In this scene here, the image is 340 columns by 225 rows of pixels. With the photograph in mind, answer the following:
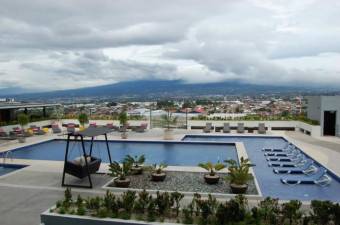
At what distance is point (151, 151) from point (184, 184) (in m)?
7.19

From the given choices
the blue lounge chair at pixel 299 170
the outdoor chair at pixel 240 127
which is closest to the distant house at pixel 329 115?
the outdoor chair at pixel 240 127

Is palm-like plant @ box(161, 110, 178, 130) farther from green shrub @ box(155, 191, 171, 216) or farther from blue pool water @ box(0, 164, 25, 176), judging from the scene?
green shrub @ box(155, 191, 171, 216)

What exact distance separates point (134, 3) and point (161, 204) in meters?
9.31

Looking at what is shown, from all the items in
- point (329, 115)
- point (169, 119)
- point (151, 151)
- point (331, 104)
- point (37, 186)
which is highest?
point (331, 104)

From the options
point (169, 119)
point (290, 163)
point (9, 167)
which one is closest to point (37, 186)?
point (9, 167)

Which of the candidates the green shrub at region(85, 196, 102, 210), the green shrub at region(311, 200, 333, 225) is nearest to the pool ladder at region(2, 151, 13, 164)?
the green shrub at region(85, 196, 102, 210)

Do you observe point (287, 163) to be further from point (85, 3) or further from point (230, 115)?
point (230, 115)

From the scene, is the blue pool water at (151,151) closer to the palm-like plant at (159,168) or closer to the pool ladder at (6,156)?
the pool ladder at (6,156)

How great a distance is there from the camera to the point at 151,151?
1711 centimetres

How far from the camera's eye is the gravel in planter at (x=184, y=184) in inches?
376

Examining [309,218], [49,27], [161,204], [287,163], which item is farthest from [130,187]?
[49,27]

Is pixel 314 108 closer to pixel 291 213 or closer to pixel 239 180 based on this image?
pixel 239 180

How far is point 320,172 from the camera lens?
11852 millimetres

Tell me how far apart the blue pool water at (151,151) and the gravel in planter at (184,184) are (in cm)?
325
